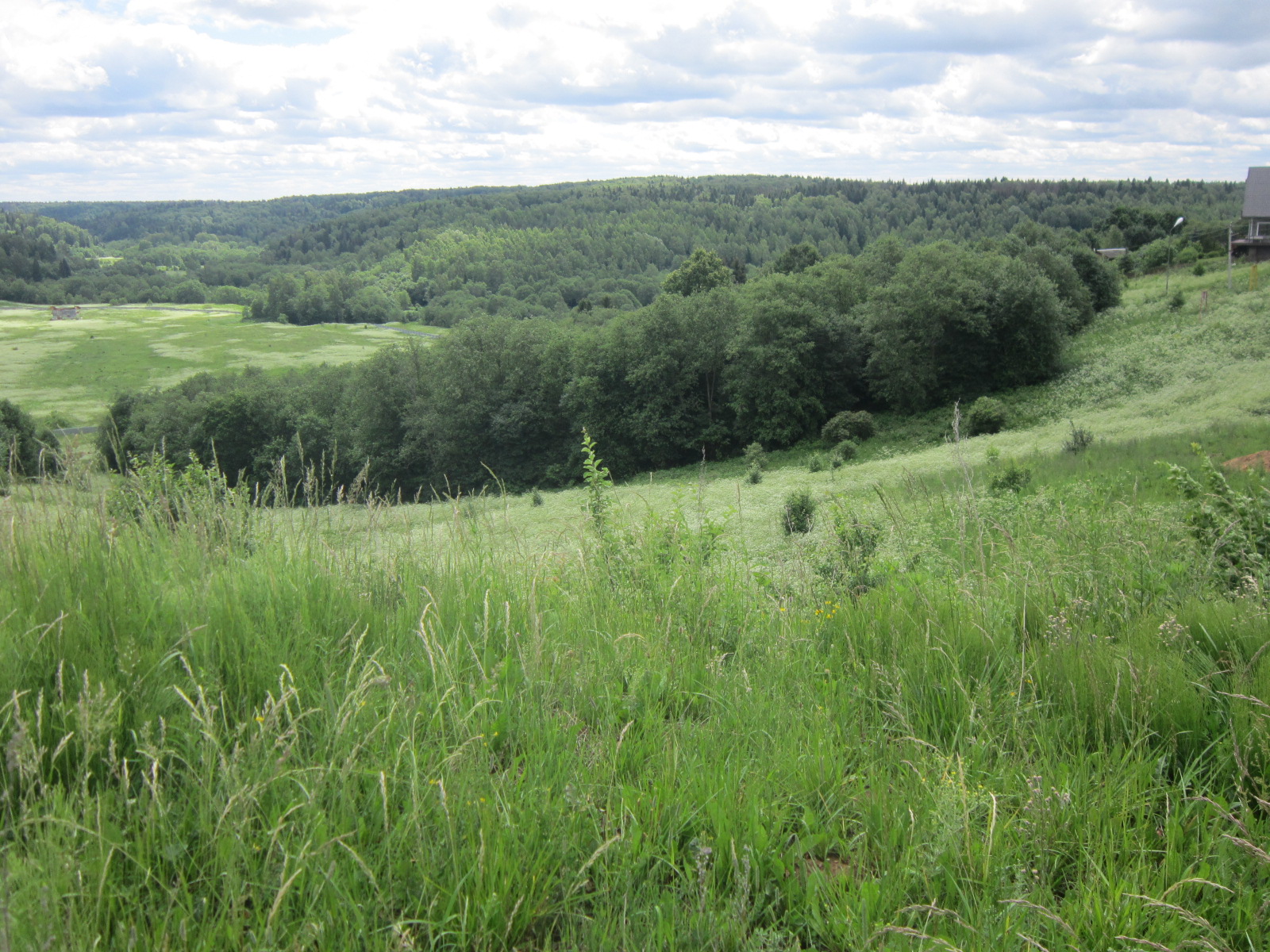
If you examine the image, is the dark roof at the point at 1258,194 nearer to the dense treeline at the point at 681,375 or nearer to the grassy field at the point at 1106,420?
the dense treeline at the point at 681,375

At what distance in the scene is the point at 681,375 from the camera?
1986 inches

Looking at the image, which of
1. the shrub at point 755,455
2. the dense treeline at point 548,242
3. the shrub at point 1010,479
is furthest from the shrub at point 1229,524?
the dense treeline at point 548,242

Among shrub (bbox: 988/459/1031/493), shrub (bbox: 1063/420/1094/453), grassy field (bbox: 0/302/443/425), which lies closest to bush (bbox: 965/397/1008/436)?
shrub (bbox: 1063/420/1094/453)

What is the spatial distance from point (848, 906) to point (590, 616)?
1871 millimetres

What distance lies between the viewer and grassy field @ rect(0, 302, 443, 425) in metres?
69.8

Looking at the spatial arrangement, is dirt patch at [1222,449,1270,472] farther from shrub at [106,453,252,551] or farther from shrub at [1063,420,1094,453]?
shrub at [106,453,252,551]

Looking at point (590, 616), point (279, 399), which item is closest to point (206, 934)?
point (590, 616)

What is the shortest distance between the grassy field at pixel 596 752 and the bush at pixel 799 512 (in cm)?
1455

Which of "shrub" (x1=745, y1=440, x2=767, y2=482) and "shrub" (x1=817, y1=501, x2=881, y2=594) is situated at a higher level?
"shrub" (x1=817, y1=501, x2=881, y2=594)

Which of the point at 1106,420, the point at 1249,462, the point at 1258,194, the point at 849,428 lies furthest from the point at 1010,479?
the point at 1258,194

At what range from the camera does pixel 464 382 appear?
51.6 m

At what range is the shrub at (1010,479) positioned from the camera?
737 inches

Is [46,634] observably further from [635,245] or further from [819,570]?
[635,245]

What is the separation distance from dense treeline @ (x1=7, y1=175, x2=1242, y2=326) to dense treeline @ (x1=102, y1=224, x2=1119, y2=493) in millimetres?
48457
